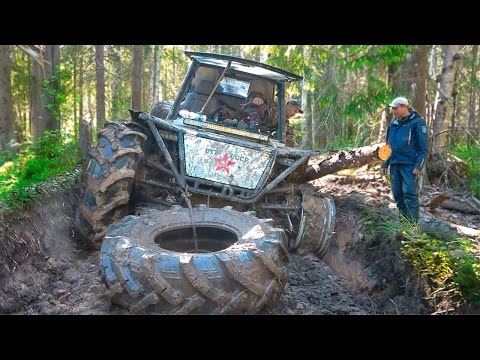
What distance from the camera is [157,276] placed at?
122 inches

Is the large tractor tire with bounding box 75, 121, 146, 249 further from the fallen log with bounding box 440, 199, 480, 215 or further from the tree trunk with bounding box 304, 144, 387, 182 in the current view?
the fallen log with bounding box 440, 199, 480, 215

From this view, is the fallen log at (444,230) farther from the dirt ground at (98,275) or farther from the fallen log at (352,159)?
the fallen log at (352,159)

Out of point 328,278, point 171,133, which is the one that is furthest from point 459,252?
point 171,133

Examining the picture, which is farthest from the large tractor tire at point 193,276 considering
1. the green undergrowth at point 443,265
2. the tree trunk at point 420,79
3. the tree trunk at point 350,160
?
the tree trunk at point 420,79

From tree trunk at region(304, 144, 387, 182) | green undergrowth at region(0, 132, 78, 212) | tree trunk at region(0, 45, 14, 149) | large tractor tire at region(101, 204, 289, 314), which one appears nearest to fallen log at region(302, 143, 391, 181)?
tree trunk at region(304, 144, 387, 182)

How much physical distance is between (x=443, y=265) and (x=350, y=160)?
10.7 feet

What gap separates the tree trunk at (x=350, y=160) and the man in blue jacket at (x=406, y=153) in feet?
0.79

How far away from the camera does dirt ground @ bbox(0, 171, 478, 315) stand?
13.1ft

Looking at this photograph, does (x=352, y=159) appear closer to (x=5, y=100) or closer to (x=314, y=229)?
(x=314, y=229)

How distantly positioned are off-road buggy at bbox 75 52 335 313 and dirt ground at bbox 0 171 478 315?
0.37 metres

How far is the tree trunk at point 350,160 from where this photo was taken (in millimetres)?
6723

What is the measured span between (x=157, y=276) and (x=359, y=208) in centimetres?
419

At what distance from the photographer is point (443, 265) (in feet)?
13.0

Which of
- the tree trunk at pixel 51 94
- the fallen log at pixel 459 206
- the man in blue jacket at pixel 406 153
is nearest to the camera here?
the man in blue jacket at pixel 406 153
